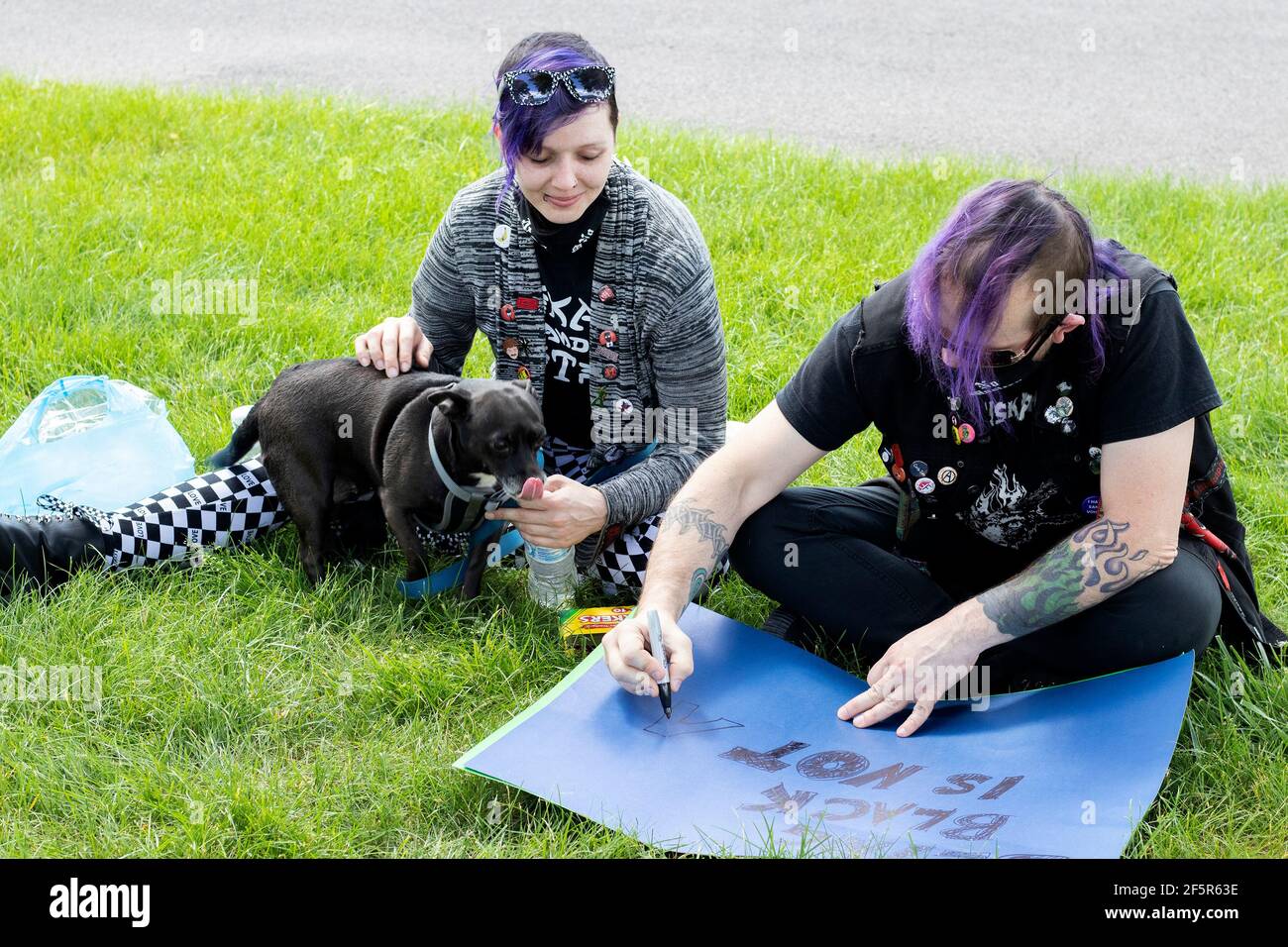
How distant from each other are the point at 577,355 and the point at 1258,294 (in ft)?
9.24

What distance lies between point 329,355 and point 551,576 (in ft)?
4.70

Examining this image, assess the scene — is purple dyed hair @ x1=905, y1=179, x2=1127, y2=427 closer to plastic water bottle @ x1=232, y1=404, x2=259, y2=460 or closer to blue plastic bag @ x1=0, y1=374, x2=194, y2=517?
plastic water bottle @ x1=232, y1=404, x2=259, y2=460

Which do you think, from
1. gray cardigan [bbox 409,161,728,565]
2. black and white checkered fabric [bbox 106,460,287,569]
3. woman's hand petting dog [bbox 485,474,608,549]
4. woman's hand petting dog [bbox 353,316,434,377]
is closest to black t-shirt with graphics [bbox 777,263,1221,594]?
gray cardigan [bbox 409,161,728,565]

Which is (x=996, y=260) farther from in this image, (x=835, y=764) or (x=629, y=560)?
(x=629, y=560)

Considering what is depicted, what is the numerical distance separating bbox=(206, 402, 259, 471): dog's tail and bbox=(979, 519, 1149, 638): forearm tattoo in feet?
6.58

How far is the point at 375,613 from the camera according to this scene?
124 inches

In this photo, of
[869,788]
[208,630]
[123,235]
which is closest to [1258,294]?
[869,788]

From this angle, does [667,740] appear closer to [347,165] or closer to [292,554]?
[292,554]

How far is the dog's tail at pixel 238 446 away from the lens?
342cm

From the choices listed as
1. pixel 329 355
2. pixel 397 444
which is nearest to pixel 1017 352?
pixel 397 444

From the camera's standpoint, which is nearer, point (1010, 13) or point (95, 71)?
point (95, 71)

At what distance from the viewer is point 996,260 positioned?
2.23 m

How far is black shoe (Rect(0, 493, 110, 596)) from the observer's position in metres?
3.04
